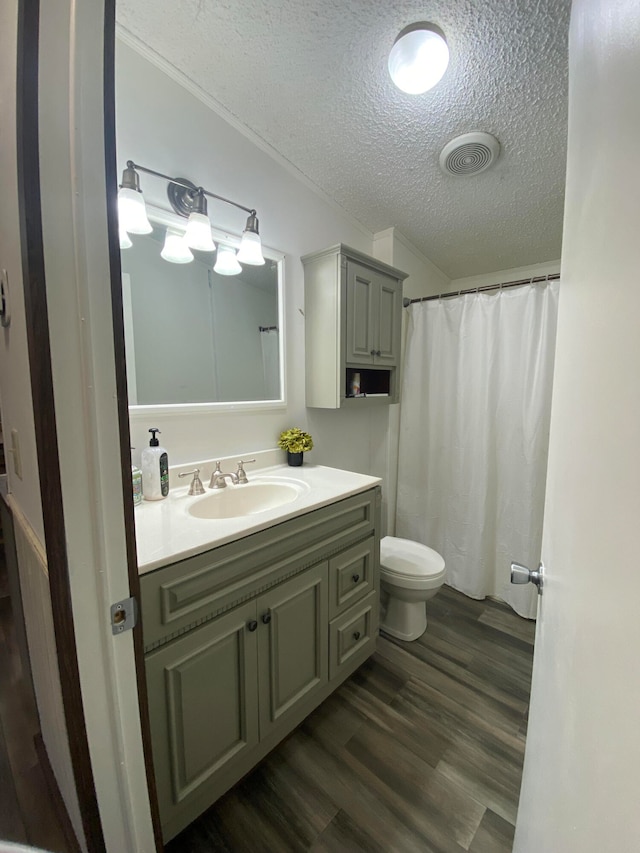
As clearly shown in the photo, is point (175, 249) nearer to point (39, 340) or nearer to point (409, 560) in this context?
point (39, 340)

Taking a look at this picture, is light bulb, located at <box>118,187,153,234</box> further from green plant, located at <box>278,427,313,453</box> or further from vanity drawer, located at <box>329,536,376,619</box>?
vanity drawer, located at <box>329,536,376,619</box>

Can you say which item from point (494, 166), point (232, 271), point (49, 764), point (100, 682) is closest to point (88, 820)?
point (100, 682)

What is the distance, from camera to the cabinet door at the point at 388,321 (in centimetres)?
188

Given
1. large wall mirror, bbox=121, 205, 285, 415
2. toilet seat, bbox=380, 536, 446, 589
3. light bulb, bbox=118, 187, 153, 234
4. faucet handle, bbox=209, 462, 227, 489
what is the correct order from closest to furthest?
light bulb, bbox=118, 187, 153, 234
large wall mirror, bbox=121, 205, 285, 415
faucet handle, bbox=209, 462, 227, 489
toilet seat, bbox=380, 536, 446, 589

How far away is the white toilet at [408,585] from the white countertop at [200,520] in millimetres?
555

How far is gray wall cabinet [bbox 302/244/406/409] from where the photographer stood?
166 centimetres

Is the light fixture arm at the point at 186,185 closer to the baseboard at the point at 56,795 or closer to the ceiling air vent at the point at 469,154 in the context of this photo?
the ceiling air vent at the point at 469,154

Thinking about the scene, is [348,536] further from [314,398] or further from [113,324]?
[113,324]

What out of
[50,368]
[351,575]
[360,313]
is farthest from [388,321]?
[50,368]

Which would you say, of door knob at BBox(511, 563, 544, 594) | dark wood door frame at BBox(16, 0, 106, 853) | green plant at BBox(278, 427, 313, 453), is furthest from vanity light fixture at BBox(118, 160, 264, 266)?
door knob at BBox(511, 563, 544, 594)

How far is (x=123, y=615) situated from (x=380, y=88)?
1.81 m

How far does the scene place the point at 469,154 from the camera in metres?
1.47

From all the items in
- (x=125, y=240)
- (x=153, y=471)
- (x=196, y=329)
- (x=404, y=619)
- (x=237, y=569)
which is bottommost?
(x=404, y=619)

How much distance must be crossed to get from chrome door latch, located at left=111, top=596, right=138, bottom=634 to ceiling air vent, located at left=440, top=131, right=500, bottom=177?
2.00 meters
